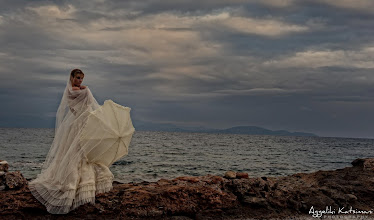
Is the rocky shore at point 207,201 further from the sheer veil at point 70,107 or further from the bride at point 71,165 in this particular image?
the sheer veil at point 70,107

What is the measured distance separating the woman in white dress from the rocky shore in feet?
0.69

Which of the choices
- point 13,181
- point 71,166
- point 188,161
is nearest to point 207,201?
point 71,166

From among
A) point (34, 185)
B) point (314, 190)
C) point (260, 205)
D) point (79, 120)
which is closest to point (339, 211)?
point (314, 190)

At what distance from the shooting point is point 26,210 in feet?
23.1

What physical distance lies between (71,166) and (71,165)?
0.02 m

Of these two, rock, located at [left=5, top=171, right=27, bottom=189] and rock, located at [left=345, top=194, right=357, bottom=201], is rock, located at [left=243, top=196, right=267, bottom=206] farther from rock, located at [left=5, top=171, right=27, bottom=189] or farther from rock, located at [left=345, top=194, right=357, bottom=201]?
rock, located at [left=5, top=171, right=27, bottom=189]

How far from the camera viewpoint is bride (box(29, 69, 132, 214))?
7.00 meters

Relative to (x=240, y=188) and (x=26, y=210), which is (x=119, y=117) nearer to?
(x=26, y=210)

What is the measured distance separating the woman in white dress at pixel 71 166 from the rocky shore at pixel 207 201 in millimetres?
211

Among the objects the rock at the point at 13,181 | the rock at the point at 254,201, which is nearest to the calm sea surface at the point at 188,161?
the rock at the point at 13,181

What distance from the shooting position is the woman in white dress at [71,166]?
6996mm

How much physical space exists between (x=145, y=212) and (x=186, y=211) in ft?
3.11

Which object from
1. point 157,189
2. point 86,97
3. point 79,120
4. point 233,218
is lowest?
point 233,218

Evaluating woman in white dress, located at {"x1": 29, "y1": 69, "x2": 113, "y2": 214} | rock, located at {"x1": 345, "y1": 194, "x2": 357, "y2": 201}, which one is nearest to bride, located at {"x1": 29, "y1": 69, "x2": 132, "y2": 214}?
woman in white dress, located at {"x1": 29, "y1": 69, "x2": 113, "y2": 214}
